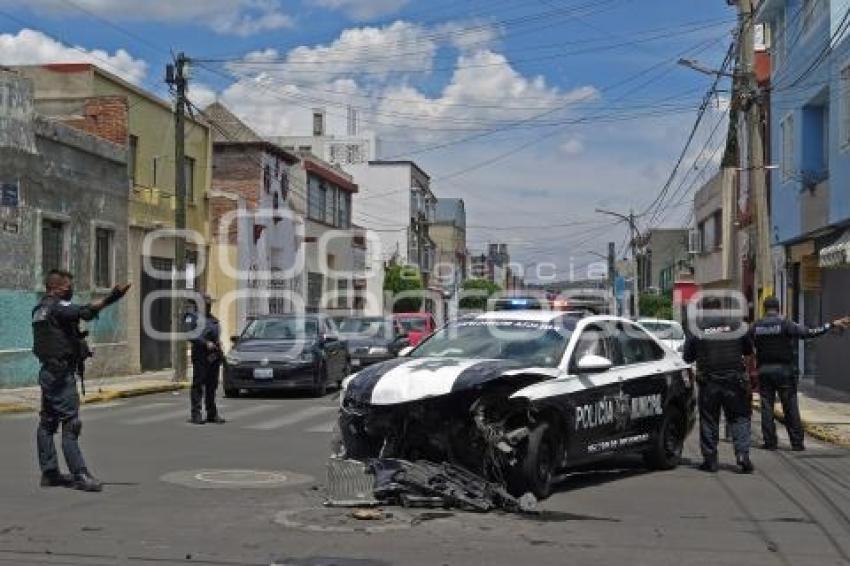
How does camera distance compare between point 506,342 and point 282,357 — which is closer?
point 506,342

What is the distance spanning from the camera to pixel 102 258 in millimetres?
25844

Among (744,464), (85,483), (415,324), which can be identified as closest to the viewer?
(85,483)

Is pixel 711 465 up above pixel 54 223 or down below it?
below

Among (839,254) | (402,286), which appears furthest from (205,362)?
(402,286)

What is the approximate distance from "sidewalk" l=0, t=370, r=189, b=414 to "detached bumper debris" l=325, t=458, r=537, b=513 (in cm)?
1072

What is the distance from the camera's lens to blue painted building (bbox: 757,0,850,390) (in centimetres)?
2042

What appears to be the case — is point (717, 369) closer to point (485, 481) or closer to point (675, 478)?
point (675, 478)

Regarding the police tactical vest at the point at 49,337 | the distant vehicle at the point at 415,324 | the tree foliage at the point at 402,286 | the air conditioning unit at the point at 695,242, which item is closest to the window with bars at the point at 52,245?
the distant vehicle at the point at 415,324

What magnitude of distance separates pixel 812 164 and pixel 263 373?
41.0ft

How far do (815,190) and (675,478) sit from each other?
14031mm

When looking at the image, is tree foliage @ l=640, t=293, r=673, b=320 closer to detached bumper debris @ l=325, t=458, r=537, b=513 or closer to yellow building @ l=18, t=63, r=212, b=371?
yellow building @ l=18, t=63, r=212, b=371

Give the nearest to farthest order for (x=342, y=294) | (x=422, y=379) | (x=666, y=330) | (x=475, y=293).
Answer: (x=422, y=379), (x=666, y=330), (x=342, y=294), (x=475, y=293)

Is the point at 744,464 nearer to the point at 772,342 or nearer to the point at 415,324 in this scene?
the point at 772,342

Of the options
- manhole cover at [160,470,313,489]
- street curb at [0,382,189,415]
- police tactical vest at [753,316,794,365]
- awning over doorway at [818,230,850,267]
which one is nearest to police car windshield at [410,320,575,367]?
manhole cover at [160,470,313,489]
